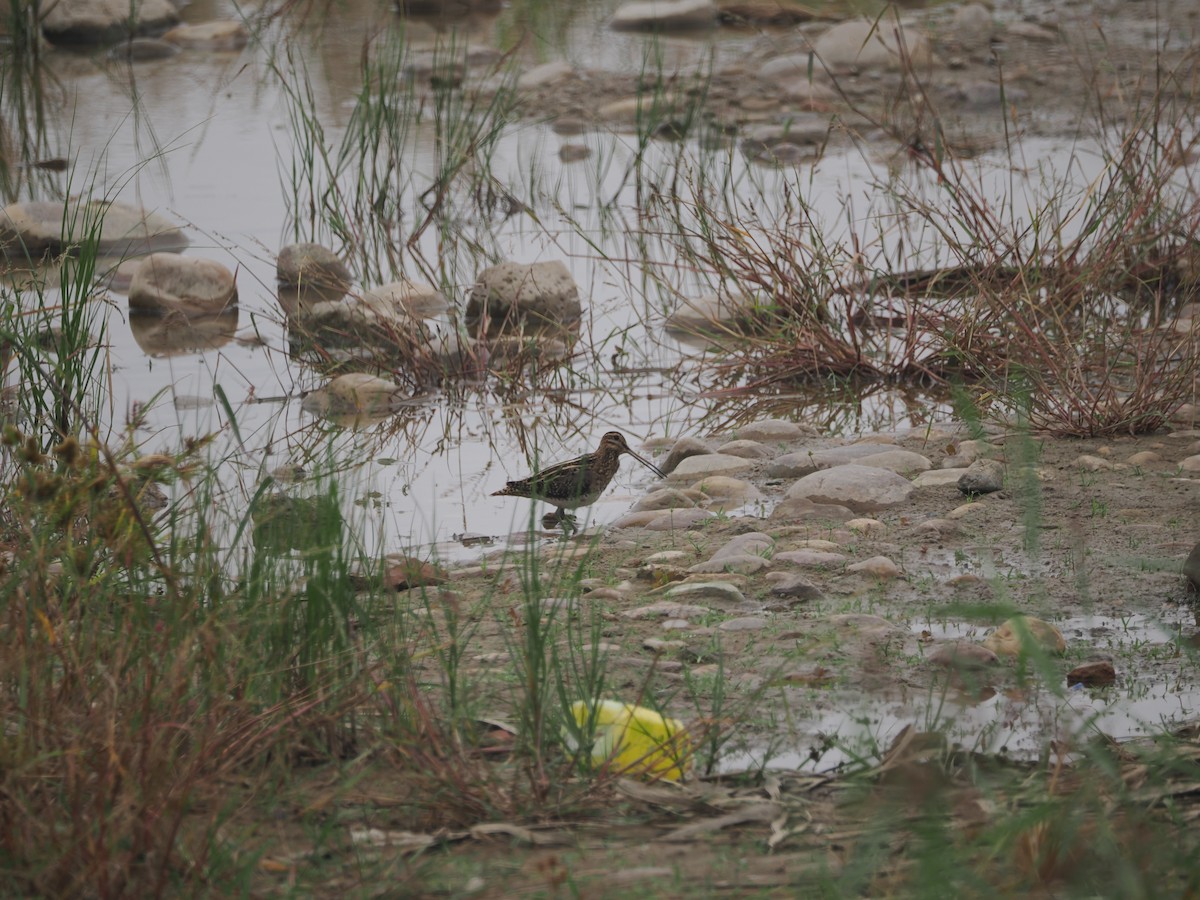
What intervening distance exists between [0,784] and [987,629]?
226cm

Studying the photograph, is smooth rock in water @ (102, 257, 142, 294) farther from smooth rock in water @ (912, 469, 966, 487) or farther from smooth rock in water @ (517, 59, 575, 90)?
smooth rock in water @ (517, 59, 575, 90)

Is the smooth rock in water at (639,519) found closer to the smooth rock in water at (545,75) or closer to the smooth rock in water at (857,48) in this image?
the smooth rock in water at (545,75)

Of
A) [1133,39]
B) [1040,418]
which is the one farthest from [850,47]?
[1040,418]

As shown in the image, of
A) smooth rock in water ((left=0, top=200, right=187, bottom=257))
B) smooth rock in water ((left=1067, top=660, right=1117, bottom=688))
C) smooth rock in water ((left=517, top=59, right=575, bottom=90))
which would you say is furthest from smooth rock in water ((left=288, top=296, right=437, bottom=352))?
smooth rock in water ((left=517, top=59, right=575, bottom=90))

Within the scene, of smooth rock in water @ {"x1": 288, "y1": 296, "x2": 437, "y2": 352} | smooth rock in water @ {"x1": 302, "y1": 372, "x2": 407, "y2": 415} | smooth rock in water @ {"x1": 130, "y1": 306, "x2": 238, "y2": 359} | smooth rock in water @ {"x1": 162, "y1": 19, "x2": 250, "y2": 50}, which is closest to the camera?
smooth rock in water @ {"x1": 302, "y1": 372, "x2": 407, "y2": 415}

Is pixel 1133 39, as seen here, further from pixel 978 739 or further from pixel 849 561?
pixel 978 739

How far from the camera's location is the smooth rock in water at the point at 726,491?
4.80 metres

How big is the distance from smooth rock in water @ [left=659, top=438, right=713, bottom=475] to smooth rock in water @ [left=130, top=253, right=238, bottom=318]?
109 inches

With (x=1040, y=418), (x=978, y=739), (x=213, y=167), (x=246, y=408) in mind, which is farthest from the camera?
(x=213, y=167)

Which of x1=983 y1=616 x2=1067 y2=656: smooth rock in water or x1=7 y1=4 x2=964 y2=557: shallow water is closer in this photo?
x1=983 y1=616 x2=1067 y2=656: smooth rock in water

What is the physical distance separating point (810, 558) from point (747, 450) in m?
1.30

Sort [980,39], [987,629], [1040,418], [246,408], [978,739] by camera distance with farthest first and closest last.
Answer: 1. [980,39]
2. [246,408]
3. [1040,418]
4. [987,629]
5. [978,739]

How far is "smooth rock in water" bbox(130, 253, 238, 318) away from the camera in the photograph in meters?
7.09

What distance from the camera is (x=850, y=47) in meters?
11.9
